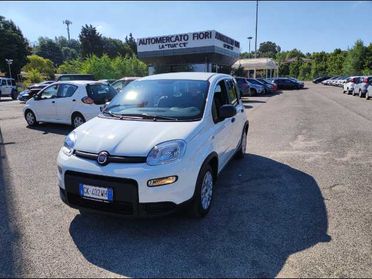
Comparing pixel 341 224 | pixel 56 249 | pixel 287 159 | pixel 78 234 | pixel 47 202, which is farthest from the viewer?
pixel 287 159

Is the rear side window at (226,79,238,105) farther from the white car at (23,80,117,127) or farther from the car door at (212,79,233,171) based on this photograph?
the white car at (23,80,117,127)

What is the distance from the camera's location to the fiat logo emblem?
353 centimetres

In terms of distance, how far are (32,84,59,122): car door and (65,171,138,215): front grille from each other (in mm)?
7673

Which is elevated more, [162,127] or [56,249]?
[162,127]

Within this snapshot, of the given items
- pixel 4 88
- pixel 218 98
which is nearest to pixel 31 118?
pixel 218 98

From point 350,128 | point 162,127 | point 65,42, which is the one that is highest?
point 65,42

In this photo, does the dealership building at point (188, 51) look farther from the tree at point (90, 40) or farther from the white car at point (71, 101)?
the tree at point (90, 40)

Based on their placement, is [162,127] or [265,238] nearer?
[265,238]

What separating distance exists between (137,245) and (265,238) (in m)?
1.42

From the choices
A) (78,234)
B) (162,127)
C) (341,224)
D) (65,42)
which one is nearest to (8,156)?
(78,234)

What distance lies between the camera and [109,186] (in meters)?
3.47

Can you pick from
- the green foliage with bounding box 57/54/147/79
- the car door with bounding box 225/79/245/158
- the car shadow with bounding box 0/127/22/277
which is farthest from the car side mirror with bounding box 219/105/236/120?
the green foliage with bounding box 57/54/147/79

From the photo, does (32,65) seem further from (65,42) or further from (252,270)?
(65,42)

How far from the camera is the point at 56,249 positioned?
137 inches
